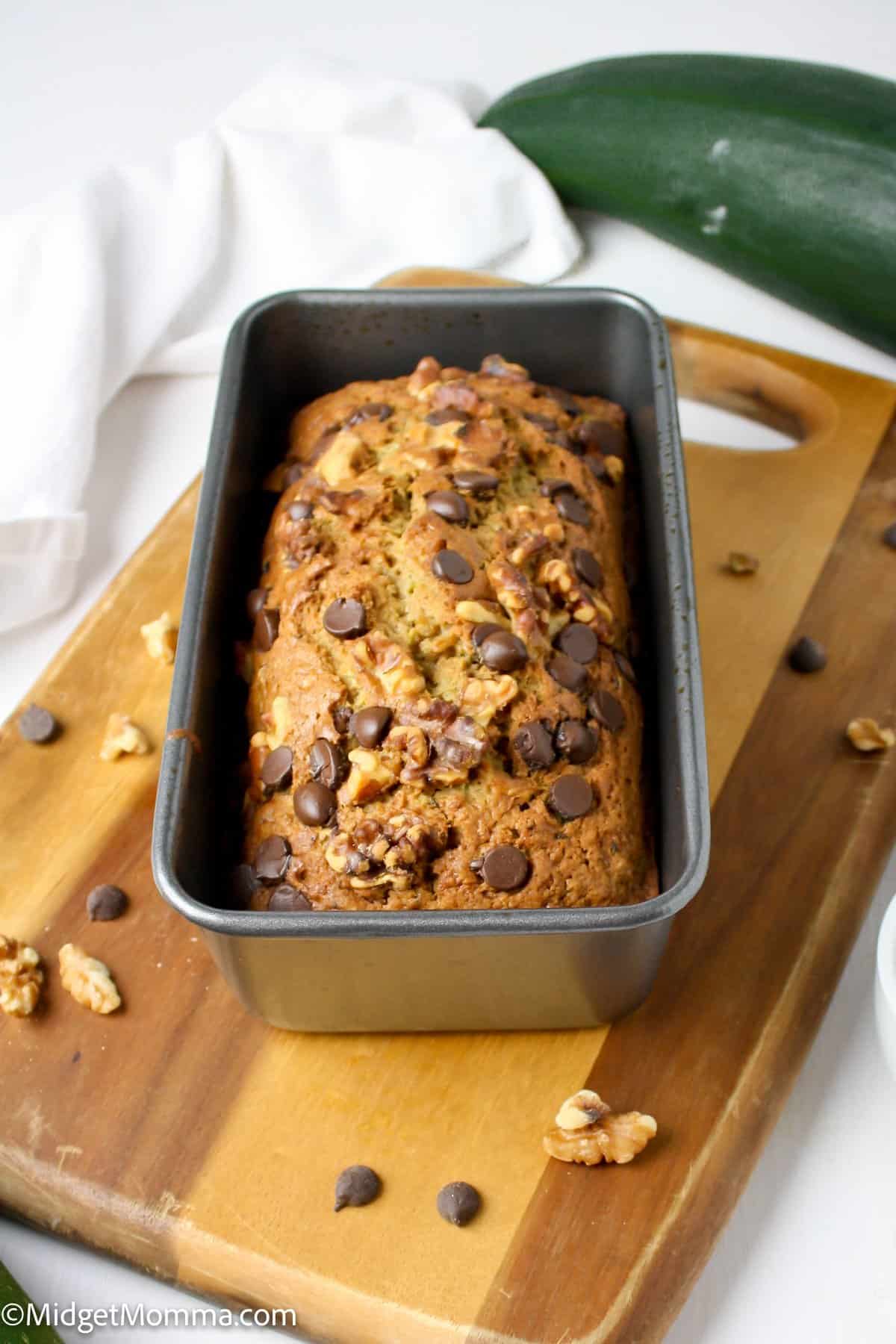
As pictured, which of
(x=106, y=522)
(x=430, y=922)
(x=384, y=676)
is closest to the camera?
(x=430, y=922)

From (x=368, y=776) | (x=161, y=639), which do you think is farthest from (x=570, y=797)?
(x=161, y=639)

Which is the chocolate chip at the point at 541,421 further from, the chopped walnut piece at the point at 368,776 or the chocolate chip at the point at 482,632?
the chopped walnut piece at the point at 368,776

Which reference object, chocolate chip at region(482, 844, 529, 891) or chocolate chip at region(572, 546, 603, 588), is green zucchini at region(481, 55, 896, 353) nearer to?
chocolate chip at region(572, 546, 603, 588)

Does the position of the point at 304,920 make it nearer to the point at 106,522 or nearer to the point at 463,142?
the point at 106,522

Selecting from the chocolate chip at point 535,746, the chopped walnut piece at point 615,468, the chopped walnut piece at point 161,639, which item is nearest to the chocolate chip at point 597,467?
the chopped walnut piece at point 615,468

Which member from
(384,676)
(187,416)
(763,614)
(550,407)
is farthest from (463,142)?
(384,676)

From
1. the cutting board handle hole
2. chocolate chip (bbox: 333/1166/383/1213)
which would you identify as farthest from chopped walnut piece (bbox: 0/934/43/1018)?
the cutting board handle hole

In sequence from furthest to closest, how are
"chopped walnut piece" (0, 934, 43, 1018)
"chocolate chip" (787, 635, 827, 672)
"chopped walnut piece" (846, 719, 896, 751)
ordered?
Answer: 1. "chocolate chip" (787, 635, 827, 672)
2. "chopped walnut piece" (846, 719, 896, 751)
3. "chopped walnut piece" (0, 934, 43, 1018)
